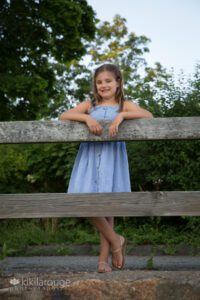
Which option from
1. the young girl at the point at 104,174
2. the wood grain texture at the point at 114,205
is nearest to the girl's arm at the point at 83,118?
the young girl at the point at 104,174

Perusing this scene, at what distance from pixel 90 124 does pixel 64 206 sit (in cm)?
50

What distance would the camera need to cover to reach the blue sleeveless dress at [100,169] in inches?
131

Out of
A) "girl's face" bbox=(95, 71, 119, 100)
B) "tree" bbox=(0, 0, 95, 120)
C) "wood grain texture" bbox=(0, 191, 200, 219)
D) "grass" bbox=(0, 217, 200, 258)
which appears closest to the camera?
"wood grain texture" bbox=(0, 191, 200, 219)

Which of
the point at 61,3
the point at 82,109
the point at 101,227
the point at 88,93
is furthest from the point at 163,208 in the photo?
the point at 88,93

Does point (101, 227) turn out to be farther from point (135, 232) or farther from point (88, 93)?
point (88, 93)

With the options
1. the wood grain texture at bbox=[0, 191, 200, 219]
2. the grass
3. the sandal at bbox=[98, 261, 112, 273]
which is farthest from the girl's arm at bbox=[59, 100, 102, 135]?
the grass

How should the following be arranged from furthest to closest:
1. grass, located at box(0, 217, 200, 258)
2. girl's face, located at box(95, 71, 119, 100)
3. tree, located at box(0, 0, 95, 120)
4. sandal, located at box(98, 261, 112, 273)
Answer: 1. tree, located at box(0, 0, 95, 120)
2. grass, located at box(0, 217, 200, 258)
3. girl's face, located at box(95, 71, 119, 100)
4. sandal, located at box(98, 261, 112, 273)

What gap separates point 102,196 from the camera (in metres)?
3.08

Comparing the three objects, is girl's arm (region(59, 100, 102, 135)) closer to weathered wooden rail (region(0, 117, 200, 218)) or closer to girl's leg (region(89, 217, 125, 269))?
weathered wooden rail (region(0, 117, 200, 218))

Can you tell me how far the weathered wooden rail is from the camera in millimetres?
3061

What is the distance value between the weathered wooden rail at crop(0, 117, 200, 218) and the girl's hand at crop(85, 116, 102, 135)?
0.03 meters

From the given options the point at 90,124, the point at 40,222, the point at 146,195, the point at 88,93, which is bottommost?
the point at 40,222

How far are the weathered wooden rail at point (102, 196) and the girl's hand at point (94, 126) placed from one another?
0.03 m

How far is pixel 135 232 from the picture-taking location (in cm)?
667
